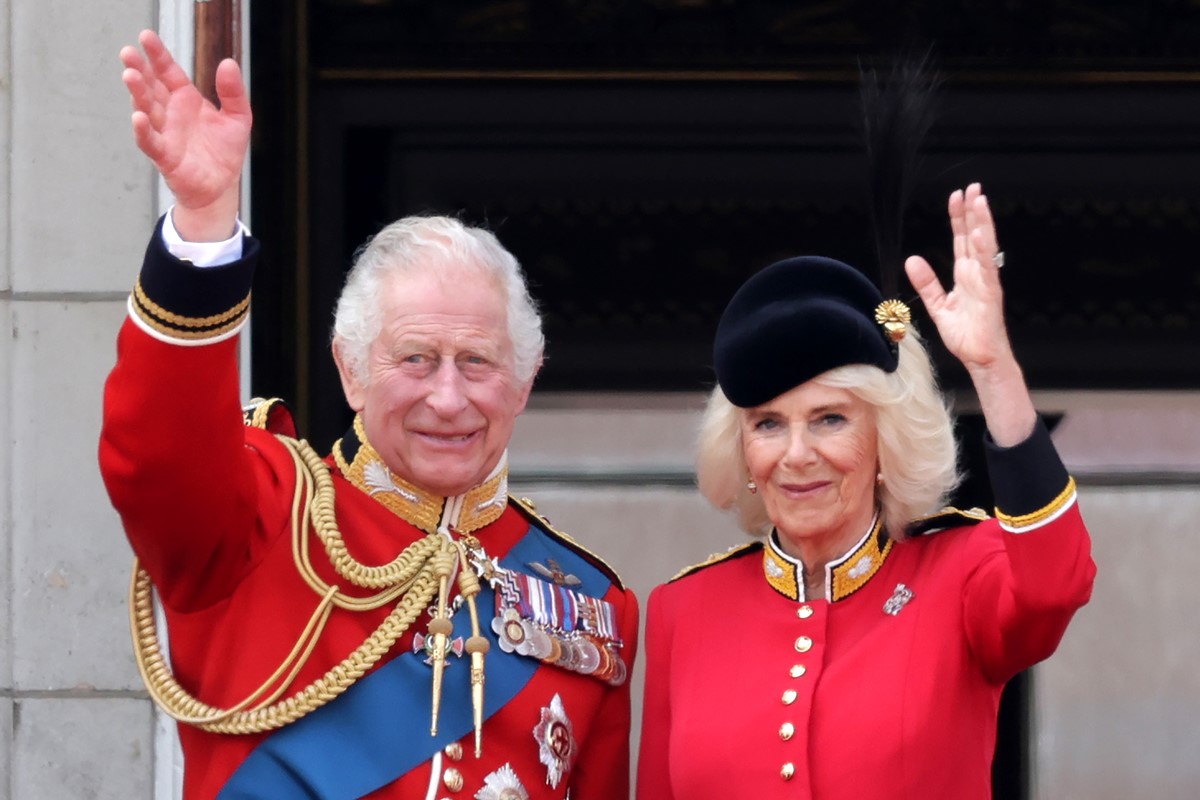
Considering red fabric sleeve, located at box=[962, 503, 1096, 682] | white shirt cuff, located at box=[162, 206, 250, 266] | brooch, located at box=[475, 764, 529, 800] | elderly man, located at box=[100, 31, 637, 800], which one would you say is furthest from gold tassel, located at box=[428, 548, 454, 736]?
red fabric sleeve, located at box=[962, 503, 1096, 682]

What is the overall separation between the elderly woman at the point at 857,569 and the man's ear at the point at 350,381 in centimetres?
52

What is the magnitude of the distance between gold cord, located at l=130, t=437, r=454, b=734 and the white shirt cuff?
0.51m

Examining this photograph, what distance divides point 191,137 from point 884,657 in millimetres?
1164

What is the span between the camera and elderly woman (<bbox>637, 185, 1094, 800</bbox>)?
253 cm

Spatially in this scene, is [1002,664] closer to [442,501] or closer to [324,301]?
[442,501]

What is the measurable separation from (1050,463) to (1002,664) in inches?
12.4

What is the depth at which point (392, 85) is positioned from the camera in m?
4.10

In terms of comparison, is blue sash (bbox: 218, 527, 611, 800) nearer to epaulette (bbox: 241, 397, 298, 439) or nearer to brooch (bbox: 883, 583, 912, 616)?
epaulette (bbox: 241, 397, 298, 439)

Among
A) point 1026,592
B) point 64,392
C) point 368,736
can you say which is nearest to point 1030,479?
point 1026,592

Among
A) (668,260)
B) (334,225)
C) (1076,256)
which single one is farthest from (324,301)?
(1076,256)

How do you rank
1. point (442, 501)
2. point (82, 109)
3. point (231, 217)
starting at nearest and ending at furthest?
point (231, 217), point (442, 501), point (82, 109)

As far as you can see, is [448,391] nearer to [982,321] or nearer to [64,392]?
[982,321]

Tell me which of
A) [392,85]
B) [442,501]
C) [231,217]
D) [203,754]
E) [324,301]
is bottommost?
[203,754]

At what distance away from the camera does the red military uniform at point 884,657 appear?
2.50 metres
